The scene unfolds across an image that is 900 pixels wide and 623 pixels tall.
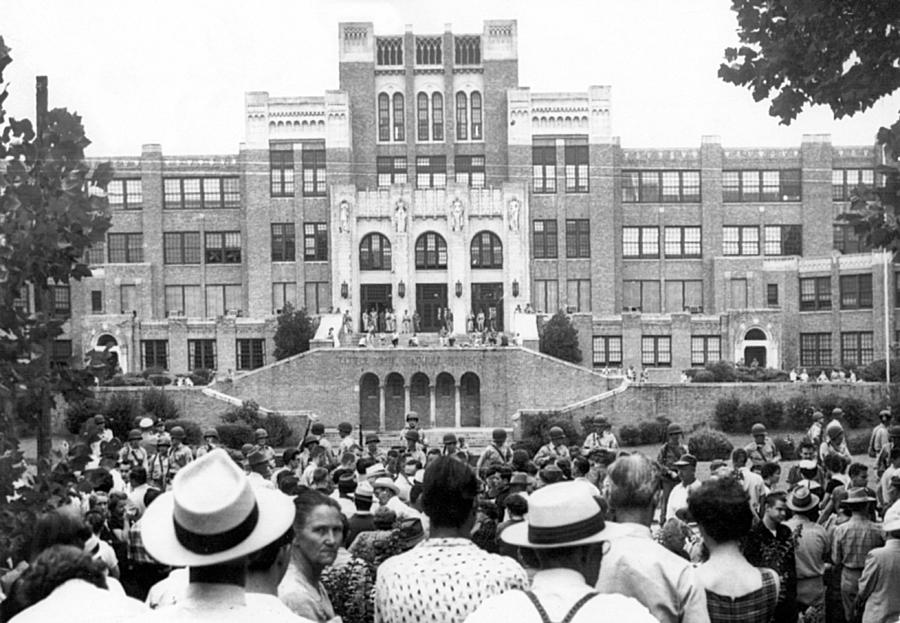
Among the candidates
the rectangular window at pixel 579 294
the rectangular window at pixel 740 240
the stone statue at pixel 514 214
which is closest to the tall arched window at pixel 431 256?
the stone statue at pixel 514 214

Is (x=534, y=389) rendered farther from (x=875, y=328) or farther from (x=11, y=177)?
(x=11, y=177)

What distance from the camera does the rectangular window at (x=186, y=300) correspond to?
6650 cm

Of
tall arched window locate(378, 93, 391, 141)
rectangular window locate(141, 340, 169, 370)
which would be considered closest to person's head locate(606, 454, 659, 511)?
rectangular window locate(141, 340, 169, 370)

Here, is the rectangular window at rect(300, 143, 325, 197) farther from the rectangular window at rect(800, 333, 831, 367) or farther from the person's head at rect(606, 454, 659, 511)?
the person's head at rect(606, 454, 659, 511)

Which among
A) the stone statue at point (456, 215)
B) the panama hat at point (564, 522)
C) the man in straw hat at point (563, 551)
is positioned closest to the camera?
the man in straw hat at point (563, 551)

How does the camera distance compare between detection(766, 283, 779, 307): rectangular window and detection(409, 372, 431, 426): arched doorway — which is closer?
detection(409, 372, 431, 426): arched doorway

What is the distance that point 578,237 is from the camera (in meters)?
66.3

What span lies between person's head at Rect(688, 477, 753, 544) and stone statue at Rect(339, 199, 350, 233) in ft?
187

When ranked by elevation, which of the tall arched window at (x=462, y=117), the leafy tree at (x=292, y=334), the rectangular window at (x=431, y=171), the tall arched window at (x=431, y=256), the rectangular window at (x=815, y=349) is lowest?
the rectangular window at (x=815, y=349)

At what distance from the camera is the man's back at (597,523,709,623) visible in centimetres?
613

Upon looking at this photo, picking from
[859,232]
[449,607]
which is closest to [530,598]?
[449,607]

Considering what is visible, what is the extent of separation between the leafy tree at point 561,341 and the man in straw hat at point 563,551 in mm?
54665

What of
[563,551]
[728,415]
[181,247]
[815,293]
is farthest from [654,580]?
[181,247]

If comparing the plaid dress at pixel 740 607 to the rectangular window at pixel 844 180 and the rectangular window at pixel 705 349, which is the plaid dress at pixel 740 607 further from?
the rectangular window at pixel 844 180
